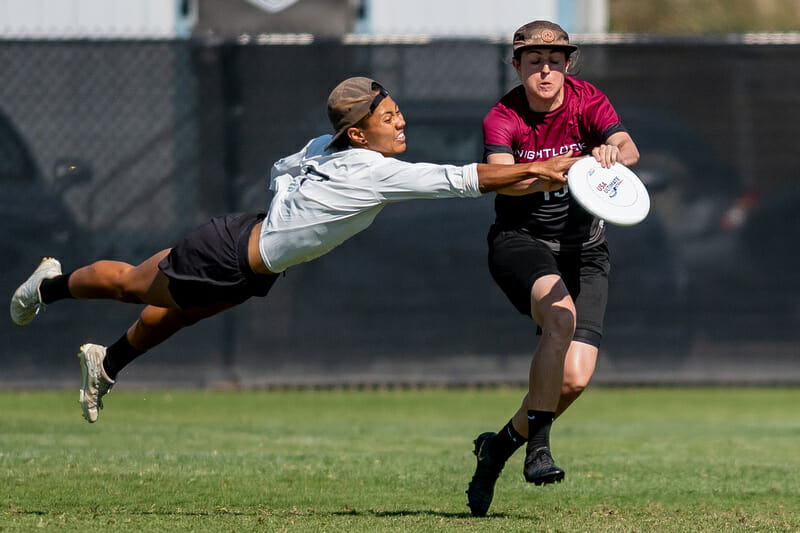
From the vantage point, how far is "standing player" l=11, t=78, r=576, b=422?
4.87 meters

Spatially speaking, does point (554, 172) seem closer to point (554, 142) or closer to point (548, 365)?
point (554, 142)

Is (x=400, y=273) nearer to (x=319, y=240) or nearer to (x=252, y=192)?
(x=252, y=192)

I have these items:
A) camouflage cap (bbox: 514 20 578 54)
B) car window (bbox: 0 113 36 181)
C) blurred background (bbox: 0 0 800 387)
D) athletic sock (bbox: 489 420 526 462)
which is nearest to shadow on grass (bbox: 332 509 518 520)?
athletic sock (bbox: 489 420 526 462)

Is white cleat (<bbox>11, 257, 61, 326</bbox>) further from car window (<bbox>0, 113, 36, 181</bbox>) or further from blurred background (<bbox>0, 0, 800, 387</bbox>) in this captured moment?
car window (<bbox>0, 113, 36, 181</bbox>)

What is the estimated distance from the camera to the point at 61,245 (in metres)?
9.88

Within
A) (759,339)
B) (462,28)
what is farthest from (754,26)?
(759,339)

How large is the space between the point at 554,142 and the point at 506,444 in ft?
4.49

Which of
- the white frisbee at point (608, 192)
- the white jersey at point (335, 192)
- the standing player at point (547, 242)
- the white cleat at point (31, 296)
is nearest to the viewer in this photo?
the white frisbee at point (608, 192)

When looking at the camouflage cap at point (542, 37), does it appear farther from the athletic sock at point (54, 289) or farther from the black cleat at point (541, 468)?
the athletic sock at point (54, 289)

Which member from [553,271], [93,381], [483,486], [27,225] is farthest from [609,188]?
[27,225]

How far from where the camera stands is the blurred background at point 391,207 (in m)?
9.98

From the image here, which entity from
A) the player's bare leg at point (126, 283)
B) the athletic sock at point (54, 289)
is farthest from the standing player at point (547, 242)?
the athletic sock at point (54, 289)

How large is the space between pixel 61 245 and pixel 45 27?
351 cm

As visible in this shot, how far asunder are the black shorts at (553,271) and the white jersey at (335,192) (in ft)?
2.17
